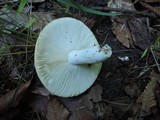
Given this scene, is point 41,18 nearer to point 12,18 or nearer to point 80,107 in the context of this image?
point 12,18

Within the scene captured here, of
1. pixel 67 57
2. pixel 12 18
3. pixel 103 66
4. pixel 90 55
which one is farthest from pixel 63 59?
pixel 12 18

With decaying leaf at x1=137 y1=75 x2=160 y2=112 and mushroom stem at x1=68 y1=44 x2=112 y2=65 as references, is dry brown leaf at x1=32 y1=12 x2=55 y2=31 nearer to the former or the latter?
mushroom stem at x1=68 y1=44 x2=112 y2=65

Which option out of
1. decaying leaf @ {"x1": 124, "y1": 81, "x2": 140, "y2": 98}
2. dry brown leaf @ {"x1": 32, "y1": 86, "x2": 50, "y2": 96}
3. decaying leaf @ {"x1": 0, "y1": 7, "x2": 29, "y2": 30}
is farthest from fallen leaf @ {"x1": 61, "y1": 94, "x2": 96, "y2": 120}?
decaying leaf @ {"x1": 0, "y1": 7, "x2": 29, "y2": 30}

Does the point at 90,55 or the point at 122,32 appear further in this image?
the point at 122,32

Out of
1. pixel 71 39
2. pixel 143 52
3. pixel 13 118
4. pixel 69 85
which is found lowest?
pixel 13 118

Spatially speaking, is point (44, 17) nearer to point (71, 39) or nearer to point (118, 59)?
point (71, 39)

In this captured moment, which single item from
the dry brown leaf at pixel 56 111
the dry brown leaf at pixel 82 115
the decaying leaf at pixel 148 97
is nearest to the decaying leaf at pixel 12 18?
the dry brown leaf at pixel 56 111

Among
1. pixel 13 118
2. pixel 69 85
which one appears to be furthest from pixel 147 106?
pixel 13 118
